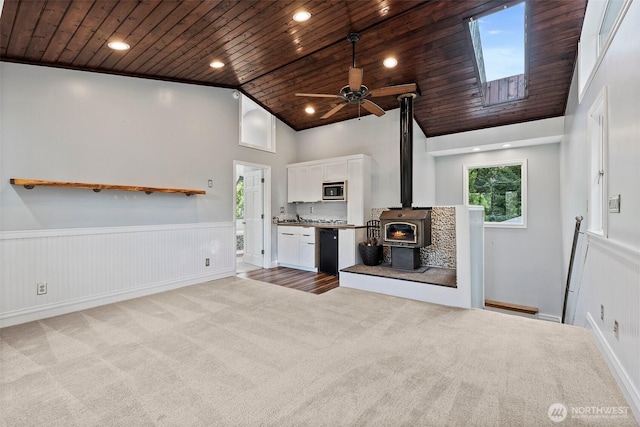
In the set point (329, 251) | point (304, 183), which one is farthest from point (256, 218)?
point (329, 251)

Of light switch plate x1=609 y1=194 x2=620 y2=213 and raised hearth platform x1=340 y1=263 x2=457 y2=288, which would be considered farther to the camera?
raised hearth platform x1=340 y1=263 x2=457 y2=288

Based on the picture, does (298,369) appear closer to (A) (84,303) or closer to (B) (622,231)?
(B) (622,231)

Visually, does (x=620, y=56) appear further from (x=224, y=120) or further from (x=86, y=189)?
(x=86, y=189)

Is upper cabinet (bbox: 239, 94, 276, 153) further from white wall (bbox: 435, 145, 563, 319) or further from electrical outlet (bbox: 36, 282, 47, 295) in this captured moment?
electrical outlet (bbox: 36, 282, 47, 295)

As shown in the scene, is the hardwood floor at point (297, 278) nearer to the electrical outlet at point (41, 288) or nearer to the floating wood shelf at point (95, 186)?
the floating wood shelf at point (95, 186)

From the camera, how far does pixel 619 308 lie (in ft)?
6.61

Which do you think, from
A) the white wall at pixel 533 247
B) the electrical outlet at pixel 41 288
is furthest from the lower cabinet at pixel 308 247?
the electrical outlet at pixel 41 288

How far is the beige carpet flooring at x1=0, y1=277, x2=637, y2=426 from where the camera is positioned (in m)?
1.73

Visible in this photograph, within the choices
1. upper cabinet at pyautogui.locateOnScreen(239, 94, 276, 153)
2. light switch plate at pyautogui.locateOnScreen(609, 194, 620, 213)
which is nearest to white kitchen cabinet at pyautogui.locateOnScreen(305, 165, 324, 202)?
upper cabinet at pyautogui.locateOnScreen(239, 94, 276, 153)

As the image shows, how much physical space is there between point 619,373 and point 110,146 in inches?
210

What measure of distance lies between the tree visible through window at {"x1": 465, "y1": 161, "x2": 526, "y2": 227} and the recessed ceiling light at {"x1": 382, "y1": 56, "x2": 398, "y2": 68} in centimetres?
306

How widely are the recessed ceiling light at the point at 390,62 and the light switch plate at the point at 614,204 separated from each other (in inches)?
117

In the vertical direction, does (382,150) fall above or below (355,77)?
below

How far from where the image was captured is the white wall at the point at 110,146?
321cm
